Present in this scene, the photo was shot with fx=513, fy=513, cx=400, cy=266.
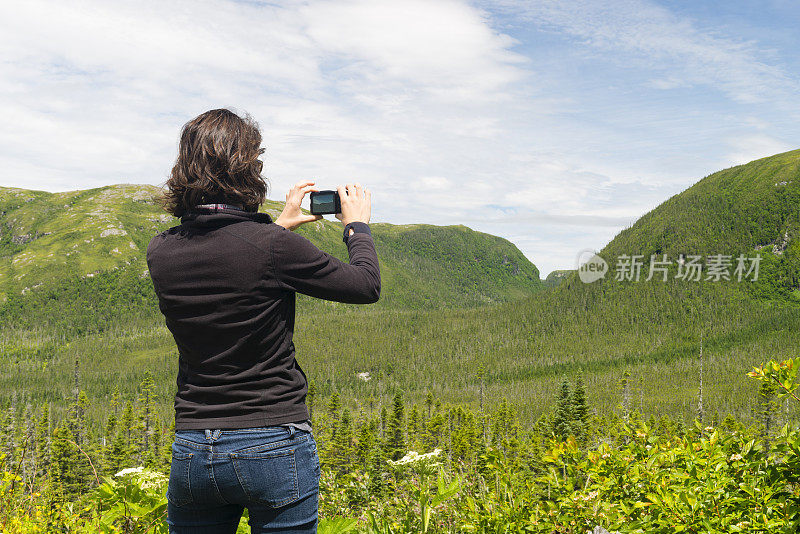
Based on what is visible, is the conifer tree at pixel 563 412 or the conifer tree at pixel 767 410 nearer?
the conifer tree at pixel 767 410

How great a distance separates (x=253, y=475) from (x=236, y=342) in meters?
0.64

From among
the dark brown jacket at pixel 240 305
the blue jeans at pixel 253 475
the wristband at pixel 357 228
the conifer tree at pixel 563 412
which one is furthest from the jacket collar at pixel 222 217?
the conifer tree at pixel 563 412

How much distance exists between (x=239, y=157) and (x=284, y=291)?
2.44 ft

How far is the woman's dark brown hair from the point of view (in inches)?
106

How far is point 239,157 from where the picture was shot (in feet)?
8.87

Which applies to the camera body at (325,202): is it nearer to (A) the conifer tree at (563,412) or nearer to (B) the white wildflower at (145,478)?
(B) the white wildflower at (145,478)

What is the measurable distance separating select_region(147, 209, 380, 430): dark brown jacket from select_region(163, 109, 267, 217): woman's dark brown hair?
0.42 ft

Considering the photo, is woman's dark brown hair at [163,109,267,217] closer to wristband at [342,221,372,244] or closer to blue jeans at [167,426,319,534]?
wristband at [342,221,372,244]

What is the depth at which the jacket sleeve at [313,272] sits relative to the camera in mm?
2533

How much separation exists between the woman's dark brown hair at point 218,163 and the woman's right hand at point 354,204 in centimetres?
53

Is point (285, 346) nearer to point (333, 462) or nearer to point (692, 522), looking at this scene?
point (692, 522)

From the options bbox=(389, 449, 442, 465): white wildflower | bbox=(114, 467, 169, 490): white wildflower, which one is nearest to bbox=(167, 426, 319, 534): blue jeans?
bbox=(389, 449, 442, 465): white wildflower

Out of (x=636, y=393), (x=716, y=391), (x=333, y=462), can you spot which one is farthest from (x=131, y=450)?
(x=716, y=391)

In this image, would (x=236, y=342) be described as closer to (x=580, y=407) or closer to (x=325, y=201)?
(x=325, y=201)
